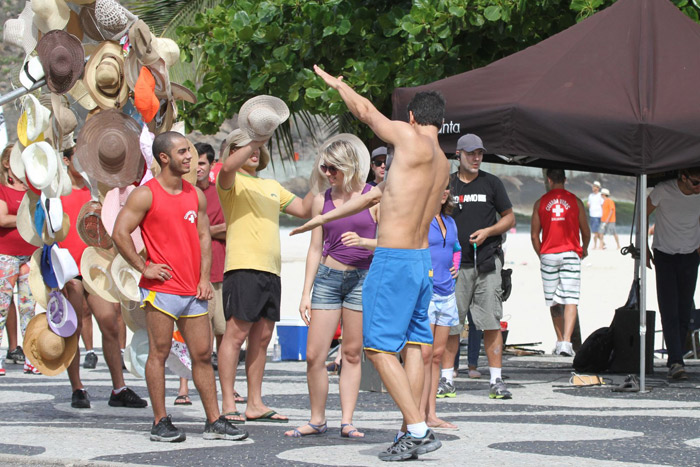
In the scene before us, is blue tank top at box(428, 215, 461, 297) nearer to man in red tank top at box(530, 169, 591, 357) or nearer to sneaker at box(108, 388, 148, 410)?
sneaker at box(108, 388, 148, 410)

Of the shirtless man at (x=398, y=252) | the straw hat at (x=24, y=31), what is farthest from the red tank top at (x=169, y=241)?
the straw hat at (x=24, y=31)


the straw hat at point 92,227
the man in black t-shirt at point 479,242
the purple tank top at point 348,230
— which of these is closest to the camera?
the purple tank top at point 348,230

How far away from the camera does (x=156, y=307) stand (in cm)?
643

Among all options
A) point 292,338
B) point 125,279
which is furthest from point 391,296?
point 292,338

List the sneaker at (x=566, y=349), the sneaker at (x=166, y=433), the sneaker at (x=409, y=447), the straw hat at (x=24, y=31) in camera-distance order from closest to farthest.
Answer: the sneaker at (x=409, y=447) < the sneaker at (x=166, y=433) < the straw hat at (x=24, y=31) < the sneaker at (x=566, y=349)

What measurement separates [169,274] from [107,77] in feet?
5.19

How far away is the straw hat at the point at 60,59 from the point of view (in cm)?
721

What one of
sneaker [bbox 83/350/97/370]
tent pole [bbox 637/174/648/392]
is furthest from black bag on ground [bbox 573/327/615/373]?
sneaker [bbox 83/350/97/370]

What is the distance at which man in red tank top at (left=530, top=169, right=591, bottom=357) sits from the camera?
40.7ft

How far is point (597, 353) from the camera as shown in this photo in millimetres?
10633

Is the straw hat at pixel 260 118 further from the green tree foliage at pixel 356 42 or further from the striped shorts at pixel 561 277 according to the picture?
the striped shorts at pixel 561 277

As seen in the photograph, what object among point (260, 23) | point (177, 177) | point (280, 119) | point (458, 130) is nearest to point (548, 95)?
point (458, 130)

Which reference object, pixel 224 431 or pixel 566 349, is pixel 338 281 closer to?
pixel 224 431

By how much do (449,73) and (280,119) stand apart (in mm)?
5576
